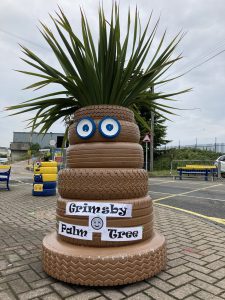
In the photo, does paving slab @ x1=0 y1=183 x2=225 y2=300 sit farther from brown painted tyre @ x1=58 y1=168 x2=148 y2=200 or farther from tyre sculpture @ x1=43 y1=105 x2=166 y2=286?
brown painted tyre @ x1=58 y1=168 x2=148 y2=200

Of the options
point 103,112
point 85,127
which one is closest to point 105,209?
point 85,127

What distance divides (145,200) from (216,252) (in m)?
1.47

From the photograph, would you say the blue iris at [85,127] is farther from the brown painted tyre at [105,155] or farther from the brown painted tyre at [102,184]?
the brown painted tyre at [102,184]

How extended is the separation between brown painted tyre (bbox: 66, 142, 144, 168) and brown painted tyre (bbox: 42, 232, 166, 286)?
0.85 m

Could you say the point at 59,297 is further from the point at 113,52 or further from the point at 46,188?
the point at 46,188

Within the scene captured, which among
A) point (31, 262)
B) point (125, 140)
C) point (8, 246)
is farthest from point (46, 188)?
point (125, 140)

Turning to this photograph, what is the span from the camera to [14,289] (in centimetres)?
275

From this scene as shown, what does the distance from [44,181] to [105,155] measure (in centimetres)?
721

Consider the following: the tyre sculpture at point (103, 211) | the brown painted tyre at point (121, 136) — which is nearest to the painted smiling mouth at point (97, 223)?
the tyre sculpture at point (103, 211)

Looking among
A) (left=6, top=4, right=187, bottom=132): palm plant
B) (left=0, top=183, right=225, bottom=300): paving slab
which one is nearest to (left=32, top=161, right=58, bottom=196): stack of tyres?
(left=0, top=183, right=225, bottom=300): paving slab

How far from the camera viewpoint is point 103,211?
2973 mm

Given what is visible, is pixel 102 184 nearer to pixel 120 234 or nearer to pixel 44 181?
pixel 120 234

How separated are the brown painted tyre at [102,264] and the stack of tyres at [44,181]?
6.98 m

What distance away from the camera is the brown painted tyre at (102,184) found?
3016 millimetres
